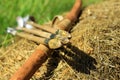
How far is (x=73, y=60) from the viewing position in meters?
3.62

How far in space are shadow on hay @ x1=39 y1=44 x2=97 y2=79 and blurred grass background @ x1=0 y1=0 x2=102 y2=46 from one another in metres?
1.67

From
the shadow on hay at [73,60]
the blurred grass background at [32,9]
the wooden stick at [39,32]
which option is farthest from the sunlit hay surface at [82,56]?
the blurred grass background at [32,9]

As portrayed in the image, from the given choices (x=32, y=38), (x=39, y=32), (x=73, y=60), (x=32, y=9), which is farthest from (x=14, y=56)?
(x=32, y=9)

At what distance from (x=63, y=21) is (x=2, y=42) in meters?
0.96

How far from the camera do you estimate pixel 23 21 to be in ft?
15.7

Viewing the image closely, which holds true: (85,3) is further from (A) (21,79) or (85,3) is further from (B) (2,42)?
(A) (21,79)

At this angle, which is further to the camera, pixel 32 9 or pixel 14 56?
pixel 32 9

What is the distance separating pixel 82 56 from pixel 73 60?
0.10 metres

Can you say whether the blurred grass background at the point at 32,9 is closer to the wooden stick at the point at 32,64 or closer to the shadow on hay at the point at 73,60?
the shadow on hay at the point at 73,60

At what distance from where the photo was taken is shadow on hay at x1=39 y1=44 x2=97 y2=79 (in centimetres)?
355

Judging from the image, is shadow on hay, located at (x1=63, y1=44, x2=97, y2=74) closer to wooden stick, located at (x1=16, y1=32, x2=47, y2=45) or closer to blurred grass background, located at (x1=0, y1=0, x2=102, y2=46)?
wooden stick, located at (x1=16, y1=32, x2=47, y2=45)

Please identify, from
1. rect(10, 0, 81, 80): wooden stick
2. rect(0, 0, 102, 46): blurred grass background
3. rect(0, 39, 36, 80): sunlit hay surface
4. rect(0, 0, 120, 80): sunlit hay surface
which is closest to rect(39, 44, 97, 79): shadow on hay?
rect(0, 0, 120, 80): sunlit hay surface

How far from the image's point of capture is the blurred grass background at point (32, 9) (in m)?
5.45

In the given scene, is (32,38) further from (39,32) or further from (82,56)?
(82,56)
